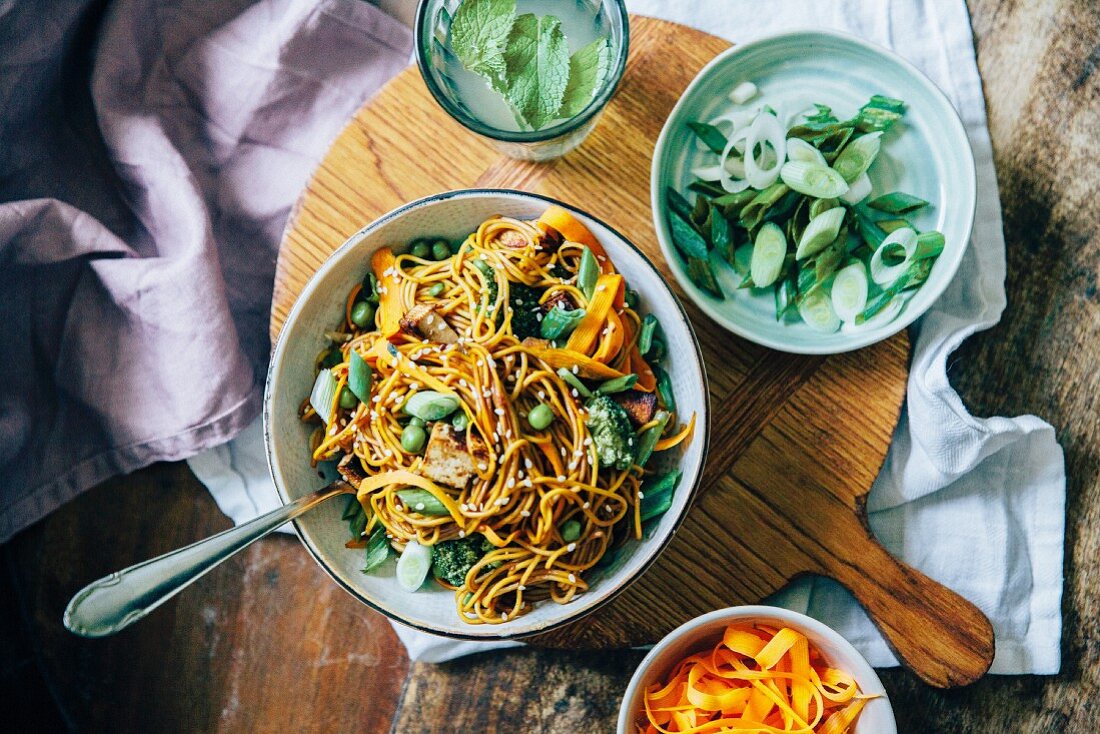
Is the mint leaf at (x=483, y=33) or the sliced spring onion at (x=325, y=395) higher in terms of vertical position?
the mint leaf at (x=483, y=33)

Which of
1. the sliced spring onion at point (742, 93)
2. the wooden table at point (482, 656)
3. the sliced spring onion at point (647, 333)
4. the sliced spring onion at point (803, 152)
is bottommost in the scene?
the wooden table at point (482, 656)

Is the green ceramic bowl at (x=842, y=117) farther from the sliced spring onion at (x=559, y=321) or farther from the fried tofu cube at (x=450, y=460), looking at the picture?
the fried tofu cube at (x=450, y=460)

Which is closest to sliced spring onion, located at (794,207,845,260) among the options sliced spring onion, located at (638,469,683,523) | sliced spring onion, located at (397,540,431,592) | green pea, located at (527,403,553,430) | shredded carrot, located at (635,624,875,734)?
sliced spring onion, located at (638,469,683,523)

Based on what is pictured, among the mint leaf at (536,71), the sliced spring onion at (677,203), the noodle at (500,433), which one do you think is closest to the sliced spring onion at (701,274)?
the sliced spring onion at (677,203)

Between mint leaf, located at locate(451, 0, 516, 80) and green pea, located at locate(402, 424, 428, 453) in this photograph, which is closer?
green pea, located at locate(402, 424, 428, 453)

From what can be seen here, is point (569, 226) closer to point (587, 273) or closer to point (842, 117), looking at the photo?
point (587, 273)

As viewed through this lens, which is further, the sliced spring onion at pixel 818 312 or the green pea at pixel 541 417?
the sliced spring onion at pixel 818 312

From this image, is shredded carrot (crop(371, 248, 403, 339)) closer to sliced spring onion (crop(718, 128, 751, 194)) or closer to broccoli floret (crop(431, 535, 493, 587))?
broccoli floret (crop(431, 535, 493, 587))
